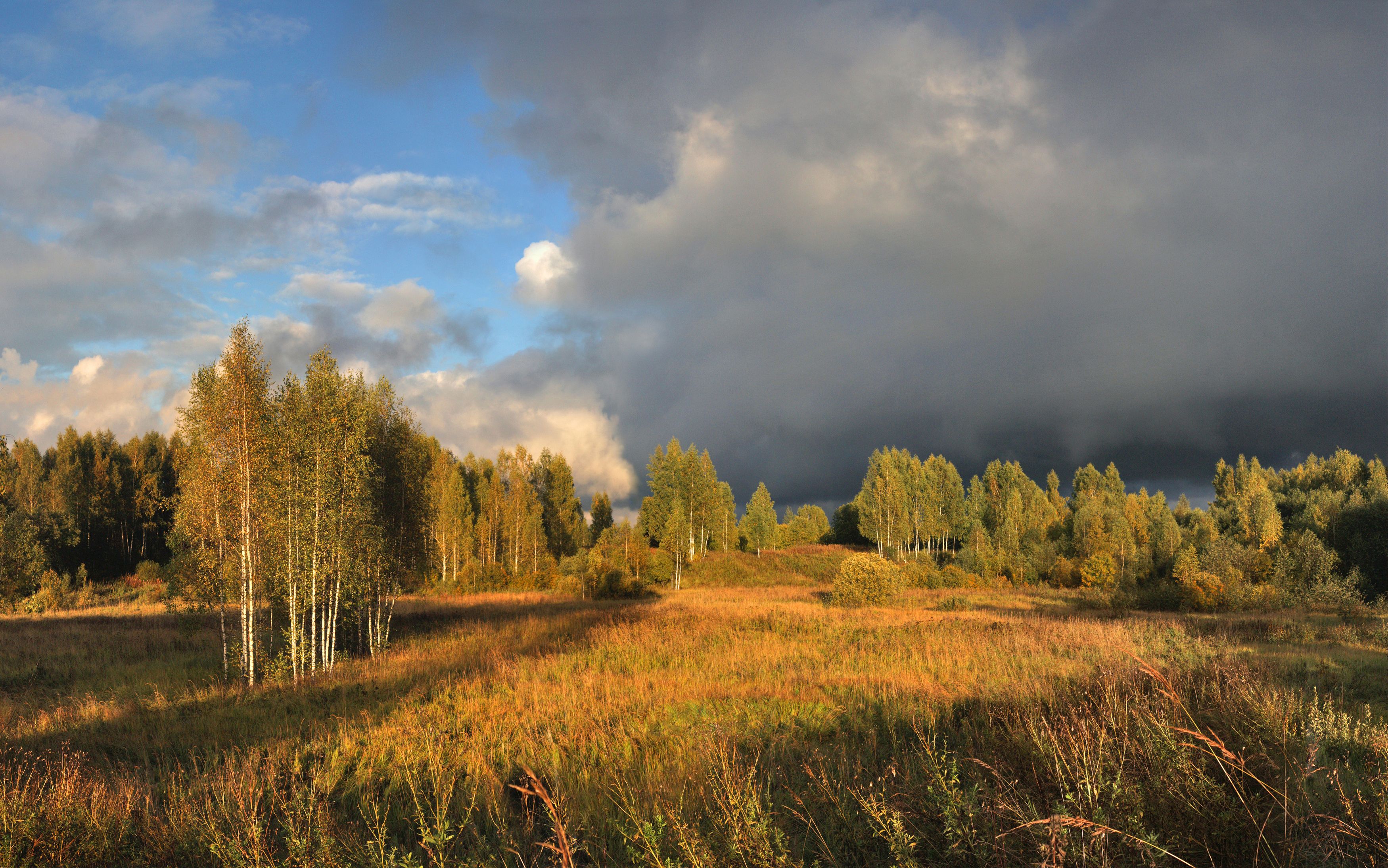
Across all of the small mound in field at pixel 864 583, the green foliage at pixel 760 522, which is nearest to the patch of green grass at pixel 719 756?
the small mound in field at pixel 864 583

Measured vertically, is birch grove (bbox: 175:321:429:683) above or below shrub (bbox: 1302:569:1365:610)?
above

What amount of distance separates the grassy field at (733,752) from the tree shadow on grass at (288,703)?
121 mm

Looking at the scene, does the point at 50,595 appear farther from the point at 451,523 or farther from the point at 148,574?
the point at 451,523

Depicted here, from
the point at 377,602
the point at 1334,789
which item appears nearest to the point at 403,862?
the point at 1334,789

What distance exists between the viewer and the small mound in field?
3300 cm

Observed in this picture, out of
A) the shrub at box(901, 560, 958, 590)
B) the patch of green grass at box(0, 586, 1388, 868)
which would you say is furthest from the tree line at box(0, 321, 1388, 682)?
the shrub at box(901, 560, 958, 590)

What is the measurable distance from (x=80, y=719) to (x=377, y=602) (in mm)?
10131

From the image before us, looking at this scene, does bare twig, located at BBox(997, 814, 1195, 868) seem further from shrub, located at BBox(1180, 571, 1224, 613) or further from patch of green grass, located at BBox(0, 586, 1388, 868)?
shrub, located at BBox(1180, 571, 1224, 613)

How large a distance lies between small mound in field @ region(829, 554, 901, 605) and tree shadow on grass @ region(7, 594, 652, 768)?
13.5m

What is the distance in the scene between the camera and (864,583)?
1318 inches

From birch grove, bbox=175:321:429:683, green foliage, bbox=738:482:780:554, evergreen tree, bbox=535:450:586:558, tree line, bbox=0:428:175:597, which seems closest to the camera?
birch grove, bbox=175:321:429:683

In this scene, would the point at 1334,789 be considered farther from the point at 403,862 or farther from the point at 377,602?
the point at 377,602

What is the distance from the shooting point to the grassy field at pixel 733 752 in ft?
14.1

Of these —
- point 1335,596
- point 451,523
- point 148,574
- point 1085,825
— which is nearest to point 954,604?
point 1335,596
